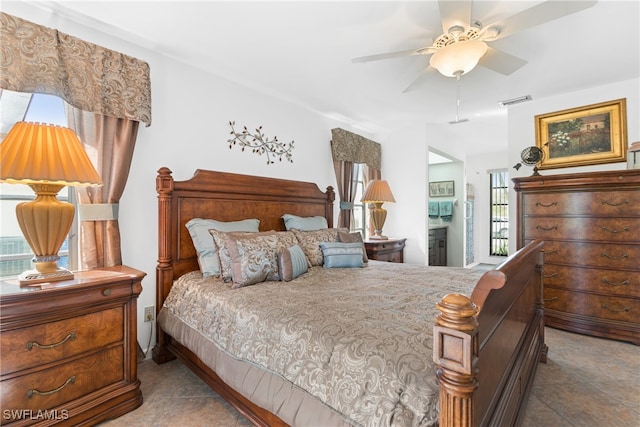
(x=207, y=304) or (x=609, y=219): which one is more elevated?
(x=609, y=219)

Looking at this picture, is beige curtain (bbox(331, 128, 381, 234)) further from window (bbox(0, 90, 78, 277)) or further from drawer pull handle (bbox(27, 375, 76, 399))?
drawer pull handle (bbox(27, 375, 76, 399))

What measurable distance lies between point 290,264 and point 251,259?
306mm

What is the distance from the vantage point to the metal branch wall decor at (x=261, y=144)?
9.98 ft

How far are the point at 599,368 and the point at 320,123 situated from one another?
11.9 ft

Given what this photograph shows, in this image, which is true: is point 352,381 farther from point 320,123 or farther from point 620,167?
point 620,167

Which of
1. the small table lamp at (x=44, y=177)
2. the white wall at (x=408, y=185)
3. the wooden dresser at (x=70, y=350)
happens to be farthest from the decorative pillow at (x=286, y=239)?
the white wall at (x=408, y=185)

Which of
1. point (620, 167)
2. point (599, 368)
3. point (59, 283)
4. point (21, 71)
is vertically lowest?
point (599, 368)

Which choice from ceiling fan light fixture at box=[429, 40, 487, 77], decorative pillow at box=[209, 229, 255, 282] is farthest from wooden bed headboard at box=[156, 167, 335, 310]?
ceiling fan light fixture at box=[429, 40, 487, 77]

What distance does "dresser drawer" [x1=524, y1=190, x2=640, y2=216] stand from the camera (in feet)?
8.86

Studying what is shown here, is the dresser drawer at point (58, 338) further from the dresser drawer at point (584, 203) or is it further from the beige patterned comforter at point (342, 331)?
the dresser drawer at point (584, 203)

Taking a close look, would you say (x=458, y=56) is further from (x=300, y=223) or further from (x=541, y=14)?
(x=300, y=223)

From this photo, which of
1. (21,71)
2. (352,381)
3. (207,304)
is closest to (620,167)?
(352,381)

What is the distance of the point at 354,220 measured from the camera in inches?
176

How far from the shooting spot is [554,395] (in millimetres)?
1950
